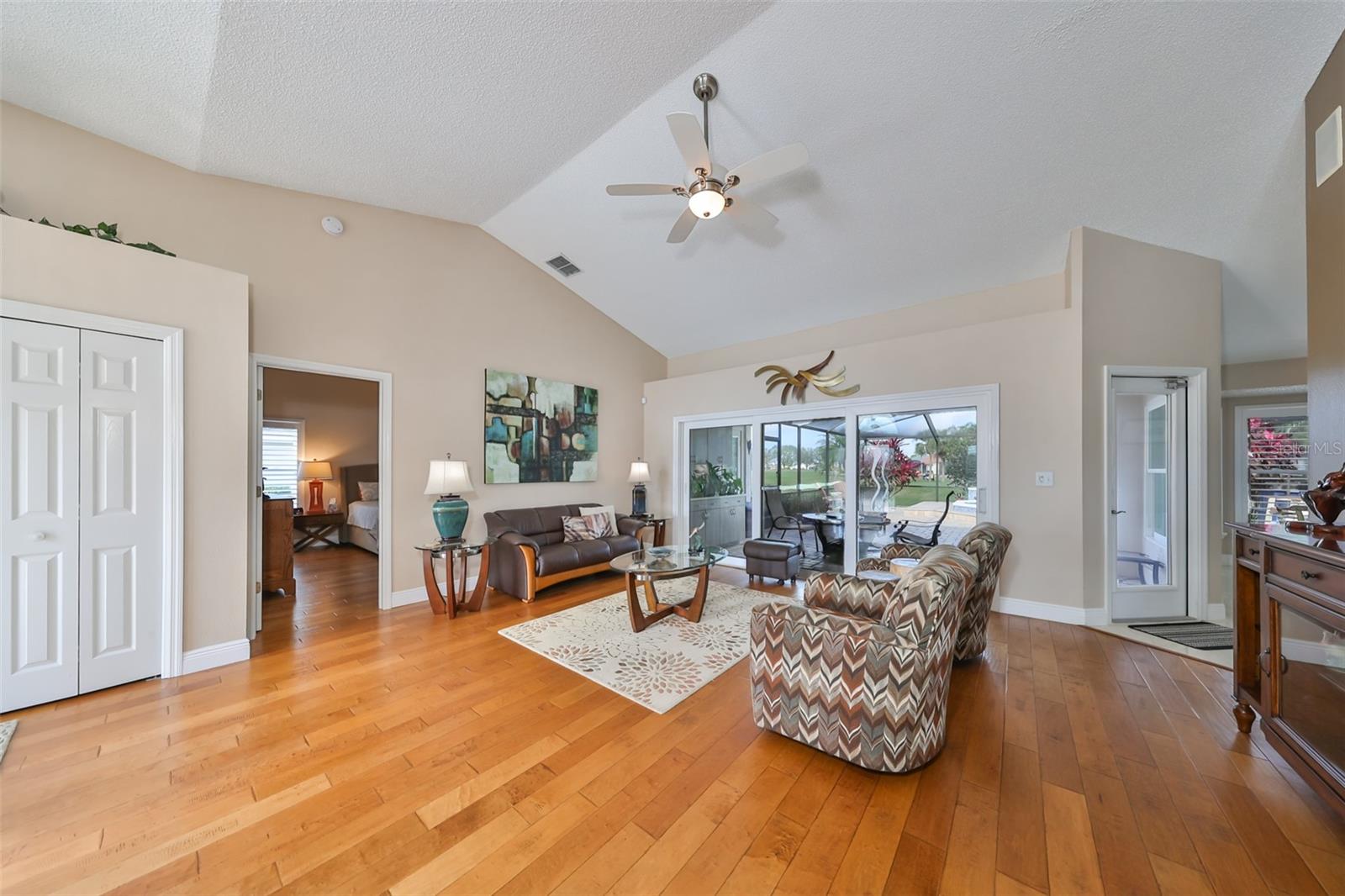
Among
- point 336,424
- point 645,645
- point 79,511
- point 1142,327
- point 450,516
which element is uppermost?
point 1142,327

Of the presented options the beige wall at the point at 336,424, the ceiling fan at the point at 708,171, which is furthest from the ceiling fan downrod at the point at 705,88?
the beige wall at the point at 336,424

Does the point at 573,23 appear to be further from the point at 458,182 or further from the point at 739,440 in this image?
the point at 739,440

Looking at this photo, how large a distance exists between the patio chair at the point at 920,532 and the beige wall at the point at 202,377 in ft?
17.0

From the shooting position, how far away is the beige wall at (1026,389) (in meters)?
→ 3.78

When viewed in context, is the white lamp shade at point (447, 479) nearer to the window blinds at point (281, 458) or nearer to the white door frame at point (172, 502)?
the white door frame at point (172, 502)

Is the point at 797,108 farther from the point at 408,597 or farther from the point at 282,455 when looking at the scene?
the point at 282,455

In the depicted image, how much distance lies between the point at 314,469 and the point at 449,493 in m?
5.21

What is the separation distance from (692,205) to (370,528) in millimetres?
5798

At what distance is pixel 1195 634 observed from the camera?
3.43 metres

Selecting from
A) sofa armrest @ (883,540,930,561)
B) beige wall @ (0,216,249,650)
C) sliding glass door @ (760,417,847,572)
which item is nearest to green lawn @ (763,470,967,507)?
sliding glass door @ (760,417,847,572)

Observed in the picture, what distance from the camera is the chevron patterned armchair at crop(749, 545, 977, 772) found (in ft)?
6.24

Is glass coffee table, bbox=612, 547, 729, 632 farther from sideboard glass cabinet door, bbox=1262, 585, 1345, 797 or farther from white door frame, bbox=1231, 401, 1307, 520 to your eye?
white door frame, bbox=1231, 401, 1307, 520

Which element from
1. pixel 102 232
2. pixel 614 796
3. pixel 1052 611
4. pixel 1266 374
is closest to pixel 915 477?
pixel 1052 611

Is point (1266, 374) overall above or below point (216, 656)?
above
